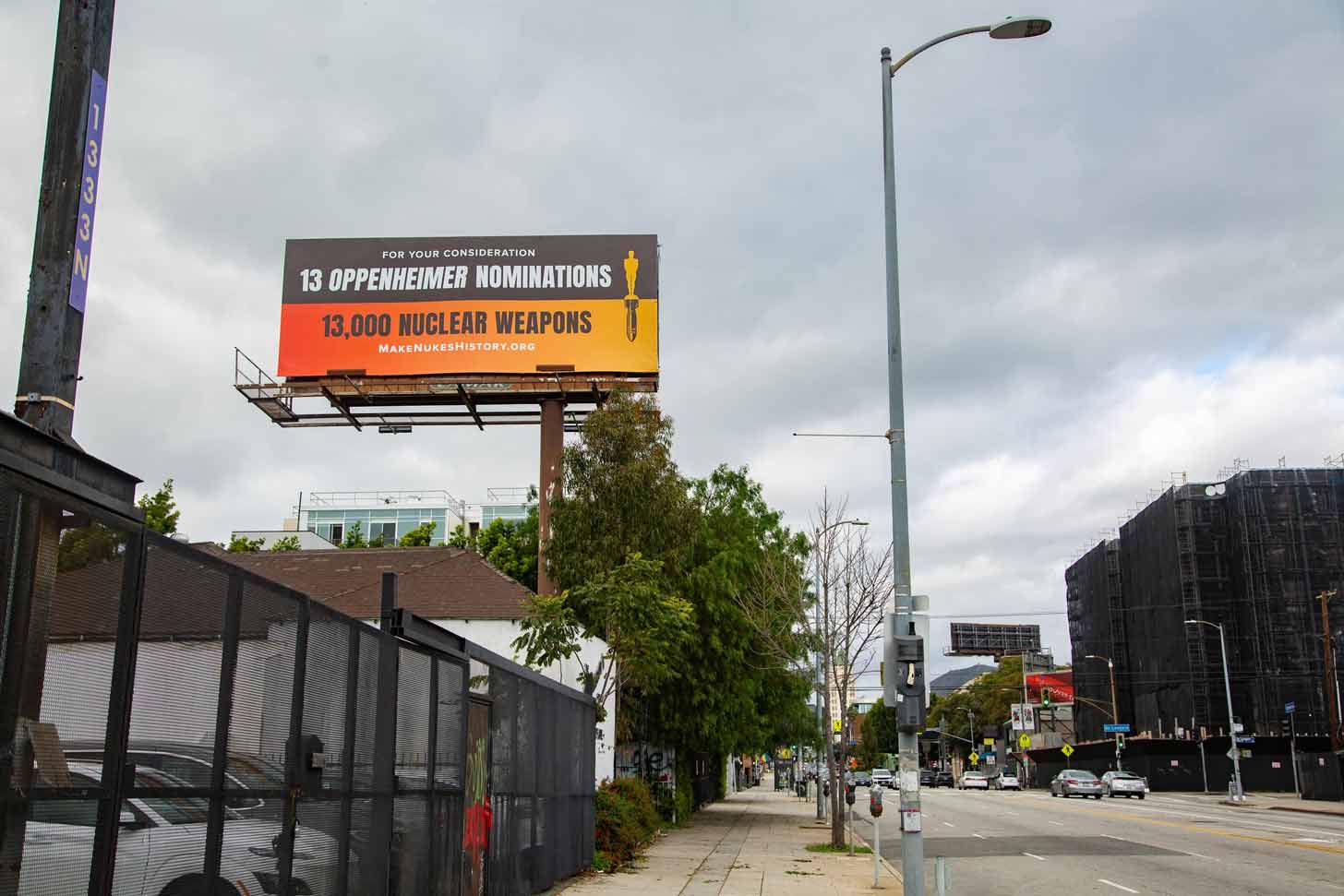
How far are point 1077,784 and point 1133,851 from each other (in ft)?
122

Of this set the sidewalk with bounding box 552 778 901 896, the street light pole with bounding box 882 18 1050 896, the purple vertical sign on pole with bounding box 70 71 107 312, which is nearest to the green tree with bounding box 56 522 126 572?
the purple vertical sign on pole with bounding box 70 71 107 312

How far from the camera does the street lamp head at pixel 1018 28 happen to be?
47.5 ft

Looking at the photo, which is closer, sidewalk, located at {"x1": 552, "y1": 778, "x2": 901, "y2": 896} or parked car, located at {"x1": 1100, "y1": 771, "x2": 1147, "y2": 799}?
sidewalk, located at {"x1": 552, "y1": 778, "x2": 901, "y2": 896}

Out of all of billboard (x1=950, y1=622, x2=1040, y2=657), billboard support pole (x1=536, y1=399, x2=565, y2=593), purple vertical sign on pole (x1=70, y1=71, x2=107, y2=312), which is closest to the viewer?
purple vertical sign on pole (x1=70, y1=71, x2=107, y2=312)

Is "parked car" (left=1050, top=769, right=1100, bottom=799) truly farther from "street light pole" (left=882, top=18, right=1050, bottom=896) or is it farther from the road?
"street light pole" (left=882, top=18, right=1050, bottom=896)

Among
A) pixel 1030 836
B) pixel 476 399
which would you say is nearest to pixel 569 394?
pixel 476 399

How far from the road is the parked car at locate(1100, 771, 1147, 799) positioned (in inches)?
612

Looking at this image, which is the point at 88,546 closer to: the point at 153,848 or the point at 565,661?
the point at 153,848

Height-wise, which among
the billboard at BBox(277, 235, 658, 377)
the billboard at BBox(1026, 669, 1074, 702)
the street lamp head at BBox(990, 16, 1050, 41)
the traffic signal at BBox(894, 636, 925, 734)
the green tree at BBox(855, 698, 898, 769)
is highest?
the billboard at BBox(277, 235, 658, 377)

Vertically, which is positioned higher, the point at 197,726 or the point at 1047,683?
the point at 1047,683

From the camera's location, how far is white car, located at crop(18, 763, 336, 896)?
470cm

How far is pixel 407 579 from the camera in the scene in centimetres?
2986

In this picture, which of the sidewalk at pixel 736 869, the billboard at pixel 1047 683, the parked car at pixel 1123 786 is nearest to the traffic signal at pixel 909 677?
the sidewalk at pixel 736 869

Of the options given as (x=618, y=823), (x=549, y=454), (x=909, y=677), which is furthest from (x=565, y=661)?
(x=909, y=677)
